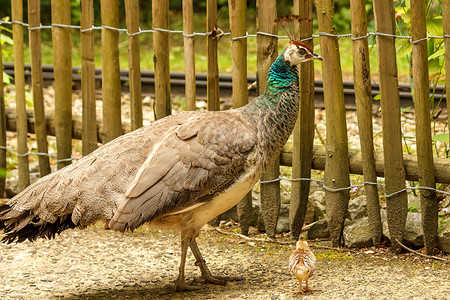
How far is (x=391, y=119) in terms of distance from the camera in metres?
4.72

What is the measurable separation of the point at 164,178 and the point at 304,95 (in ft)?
5.21

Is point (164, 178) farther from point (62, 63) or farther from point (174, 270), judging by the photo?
point (62, 63)

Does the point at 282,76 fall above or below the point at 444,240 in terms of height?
above

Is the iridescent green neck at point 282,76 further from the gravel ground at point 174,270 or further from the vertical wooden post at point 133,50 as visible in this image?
the vertical wooden post at point 133,50

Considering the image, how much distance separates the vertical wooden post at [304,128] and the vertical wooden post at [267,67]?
0.18m

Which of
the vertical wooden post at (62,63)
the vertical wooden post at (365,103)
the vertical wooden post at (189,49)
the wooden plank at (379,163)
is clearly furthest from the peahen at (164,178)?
the vertical wooden post at (62,63)

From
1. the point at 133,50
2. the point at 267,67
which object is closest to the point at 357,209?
the point at 267,67

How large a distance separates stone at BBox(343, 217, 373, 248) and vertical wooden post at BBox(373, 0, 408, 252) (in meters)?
0.25

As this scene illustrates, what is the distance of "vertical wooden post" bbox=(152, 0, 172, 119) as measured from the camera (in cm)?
549

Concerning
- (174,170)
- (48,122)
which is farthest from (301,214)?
(48,122)

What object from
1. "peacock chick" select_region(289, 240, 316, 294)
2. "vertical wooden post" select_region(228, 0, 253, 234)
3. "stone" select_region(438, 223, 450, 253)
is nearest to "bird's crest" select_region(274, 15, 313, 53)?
"vertical wooden post" select_region(228, 0, 253, 234)

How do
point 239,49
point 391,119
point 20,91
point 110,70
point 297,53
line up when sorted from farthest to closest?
point 20,91 → point 110,70 → point 239,49 → point 391,119 → point 297,53

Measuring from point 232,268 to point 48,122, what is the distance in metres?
2.85

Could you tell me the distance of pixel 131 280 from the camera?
4660 millimetres
